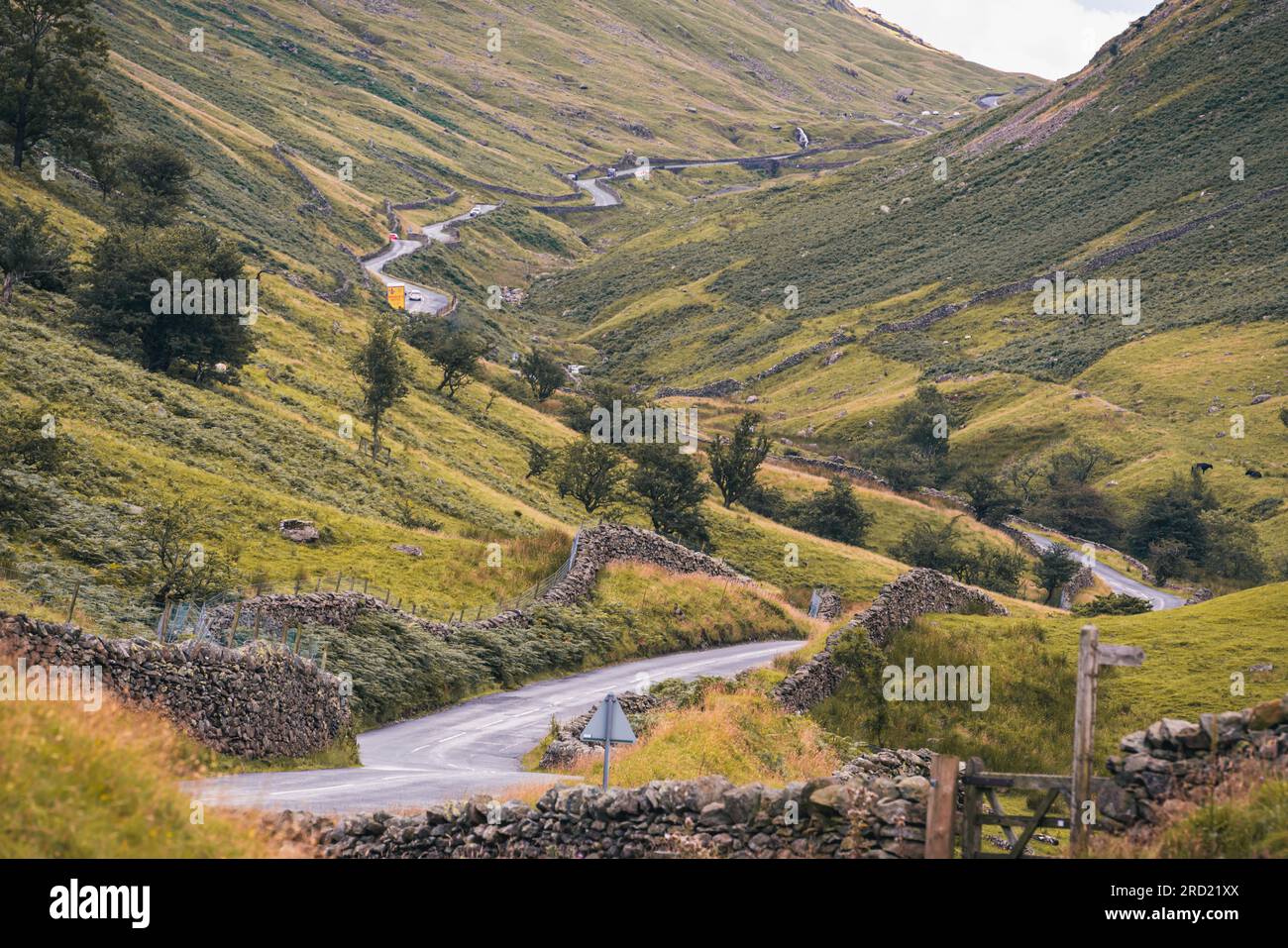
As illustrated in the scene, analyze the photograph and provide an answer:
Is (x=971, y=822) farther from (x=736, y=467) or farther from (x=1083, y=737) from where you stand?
(x=736, y=467)

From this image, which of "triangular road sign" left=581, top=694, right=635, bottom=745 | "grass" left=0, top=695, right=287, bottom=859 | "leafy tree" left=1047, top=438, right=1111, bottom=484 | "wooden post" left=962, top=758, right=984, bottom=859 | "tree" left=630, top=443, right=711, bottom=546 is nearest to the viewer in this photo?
"grass" left=0, top=695, right=287, bottom=859

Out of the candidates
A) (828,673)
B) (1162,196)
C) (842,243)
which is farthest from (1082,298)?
(828,673)

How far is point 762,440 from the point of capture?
85.9m

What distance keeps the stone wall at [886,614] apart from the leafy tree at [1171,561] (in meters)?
49.1

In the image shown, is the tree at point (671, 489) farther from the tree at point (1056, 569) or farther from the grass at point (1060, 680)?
the grass at point (1060, 680)

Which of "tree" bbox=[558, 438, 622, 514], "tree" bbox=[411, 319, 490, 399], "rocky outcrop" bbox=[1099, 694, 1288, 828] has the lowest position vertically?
A: "rocky outcrop" bbox=[1099, 694, 1288, 828]

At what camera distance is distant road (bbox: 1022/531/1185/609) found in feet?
215

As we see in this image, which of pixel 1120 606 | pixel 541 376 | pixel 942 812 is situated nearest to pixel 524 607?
pixel 1120 606

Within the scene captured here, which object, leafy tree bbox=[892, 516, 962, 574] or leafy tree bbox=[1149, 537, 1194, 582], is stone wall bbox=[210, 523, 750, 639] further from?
leafy tree bbox=[1149, 537, 1194, 582]

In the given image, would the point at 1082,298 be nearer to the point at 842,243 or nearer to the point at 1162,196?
the point at 1162,196

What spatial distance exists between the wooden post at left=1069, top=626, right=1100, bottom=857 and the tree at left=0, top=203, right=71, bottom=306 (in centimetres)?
5366

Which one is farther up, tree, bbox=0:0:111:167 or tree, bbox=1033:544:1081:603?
tree, bbox=0:0:111:167

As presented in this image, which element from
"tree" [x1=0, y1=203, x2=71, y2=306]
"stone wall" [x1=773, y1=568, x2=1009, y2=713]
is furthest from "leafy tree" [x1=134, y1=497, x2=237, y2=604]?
"tree" [x1=0, y1=203, x2=71, y2=306]

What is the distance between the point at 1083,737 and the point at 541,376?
317 ft
